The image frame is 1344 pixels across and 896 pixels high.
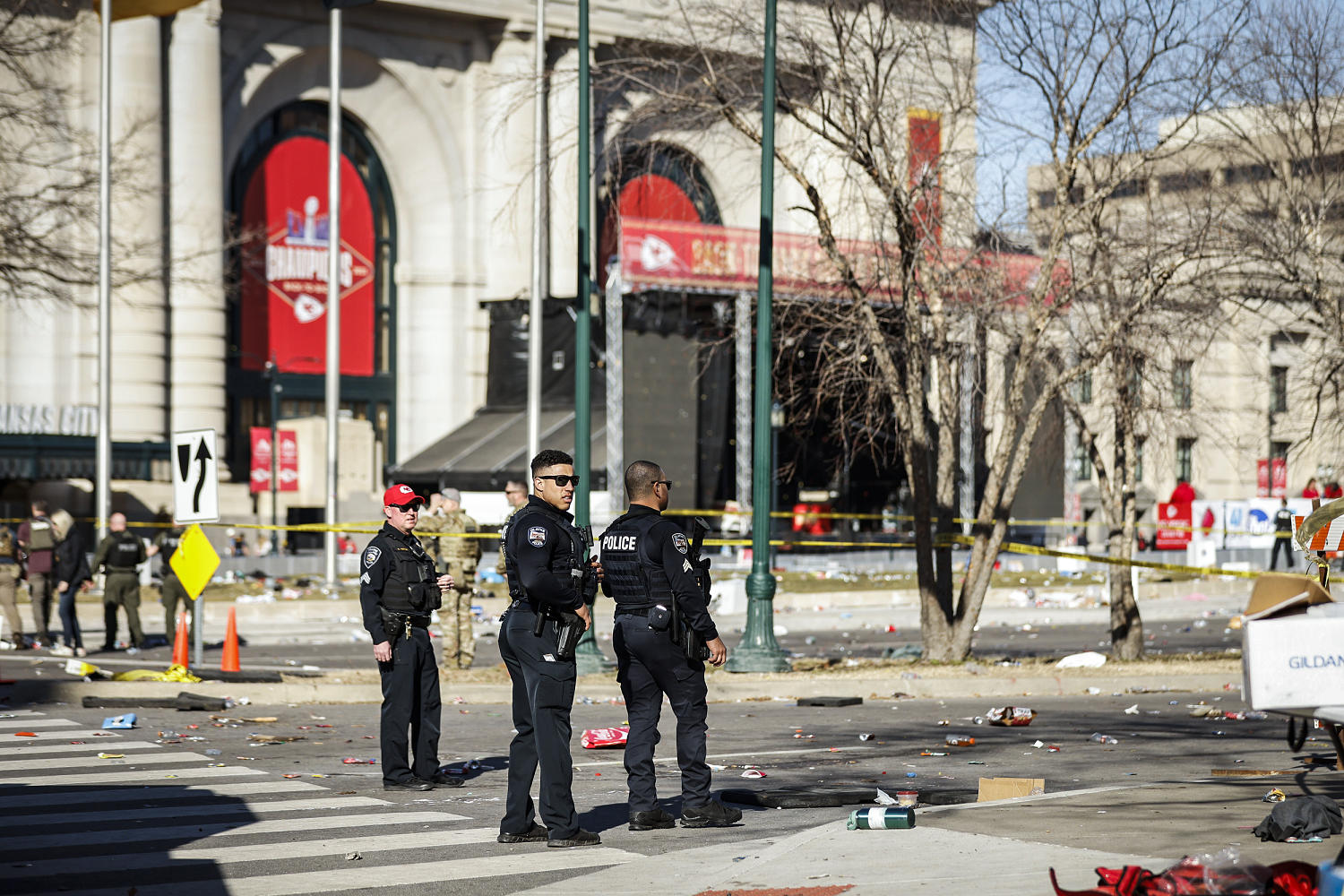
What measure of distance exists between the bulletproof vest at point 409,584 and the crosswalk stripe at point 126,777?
153 cm

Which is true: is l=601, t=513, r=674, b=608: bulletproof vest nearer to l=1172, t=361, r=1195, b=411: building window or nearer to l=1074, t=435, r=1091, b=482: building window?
l=1172, t=361, r=1195, b=411: building window

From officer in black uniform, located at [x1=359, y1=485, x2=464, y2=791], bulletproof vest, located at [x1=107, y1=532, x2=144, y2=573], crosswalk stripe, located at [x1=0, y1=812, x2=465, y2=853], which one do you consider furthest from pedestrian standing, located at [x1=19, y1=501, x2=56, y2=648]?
crosswalk stripe, located at [x1=0, y1=812, x2=465, y2=853]

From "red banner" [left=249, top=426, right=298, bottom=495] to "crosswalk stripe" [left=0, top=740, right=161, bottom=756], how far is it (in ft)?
123

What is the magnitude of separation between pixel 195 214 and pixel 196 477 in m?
30.4

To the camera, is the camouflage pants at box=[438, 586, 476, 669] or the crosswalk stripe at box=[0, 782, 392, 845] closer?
the crosswalk stripe at box=[0, 782, 392, 845]

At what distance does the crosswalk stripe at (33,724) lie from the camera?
14.0 metres

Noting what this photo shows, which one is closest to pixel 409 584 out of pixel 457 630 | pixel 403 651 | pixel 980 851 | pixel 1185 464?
pixel 403 651

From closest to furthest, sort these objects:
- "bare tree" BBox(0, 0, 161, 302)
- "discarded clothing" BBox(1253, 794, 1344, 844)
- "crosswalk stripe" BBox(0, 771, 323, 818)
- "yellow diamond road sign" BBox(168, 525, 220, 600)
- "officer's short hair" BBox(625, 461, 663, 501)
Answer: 1. "discarded clothing" BBox(1253, 794, 1344, 844)
2. "officer's short hair" BBox(625, 461, 663, 501)
3. "crosswalk stripe" BBox(0, 771, 323, 818)
4. "yellow diamond road sign" BBox(168, 525, 220, 600)
5. "bare tree" BBox(0, 0, 161, 302)

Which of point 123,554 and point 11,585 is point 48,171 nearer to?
point 11,585

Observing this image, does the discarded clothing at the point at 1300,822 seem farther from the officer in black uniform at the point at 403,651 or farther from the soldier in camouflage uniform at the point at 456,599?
the soldier in camouflage uniform at the point at 456,599

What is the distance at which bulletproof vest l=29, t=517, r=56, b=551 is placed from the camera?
74.1ft

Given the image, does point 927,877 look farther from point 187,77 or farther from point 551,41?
point 551,41

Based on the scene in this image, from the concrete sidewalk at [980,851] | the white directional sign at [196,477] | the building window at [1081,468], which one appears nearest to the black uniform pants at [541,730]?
the concrete sidewalk at [980,851]

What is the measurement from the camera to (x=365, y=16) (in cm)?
5225
